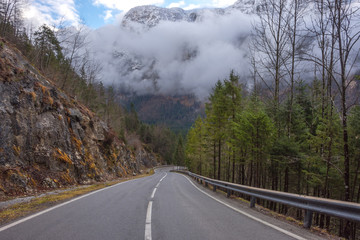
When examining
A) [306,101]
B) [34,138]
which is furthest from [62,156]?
[306,101]

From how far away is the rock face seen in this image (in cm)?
1077

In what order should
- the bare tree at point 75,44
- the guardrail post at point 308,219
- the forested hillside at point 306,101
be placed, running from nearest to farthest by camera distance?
the guardrail post at point 308,219
the forested hillside at point 306,101
the bare tree at point 75,44

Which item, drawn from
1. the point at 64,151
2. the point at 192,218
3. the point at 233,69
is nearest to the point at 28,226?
the point at 192,218

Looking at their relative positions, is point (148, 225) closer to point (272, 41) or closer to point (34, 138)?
point (34, 138)

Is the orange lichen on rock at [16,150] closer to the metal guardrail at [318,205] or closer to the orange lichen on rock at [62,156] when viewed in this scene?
the orange lichen on rock at [62,156]

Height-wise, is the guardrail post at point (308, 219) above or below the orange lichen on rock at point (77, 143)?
below

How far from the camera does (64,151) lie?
15.9 metres

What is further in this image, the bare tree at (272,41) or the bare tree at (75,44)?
the bare tree at (75,44)

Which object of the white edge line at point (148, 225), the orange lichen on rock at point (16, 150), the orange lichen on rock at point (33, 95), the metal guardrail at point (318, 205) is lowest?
the white edge line at point (148, 225)

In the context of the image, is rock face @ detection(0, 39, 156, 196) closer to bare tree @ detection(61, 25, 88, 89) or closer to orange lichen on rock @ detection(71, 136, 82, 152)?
orange lichen on rock @ detection(71, 136, 82, 152)

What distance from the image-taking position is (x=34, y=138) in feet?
43.7

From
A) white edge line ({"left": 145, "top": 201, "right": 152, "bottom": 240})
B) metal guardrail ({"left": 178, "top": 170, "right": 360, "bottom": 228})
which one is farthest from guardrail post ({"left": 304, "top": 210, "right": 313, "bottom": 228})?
white edge line ({"left": 145, "top": 201, "right": 152, "bottom": 240})

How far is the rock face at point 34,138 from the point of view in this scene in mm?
10773

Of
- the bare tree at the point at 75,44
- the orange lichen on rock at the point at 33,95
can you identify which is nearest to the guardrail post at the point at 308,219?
the orange lichen on rock at the point at 33,95
